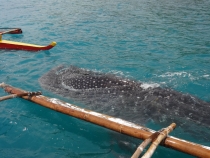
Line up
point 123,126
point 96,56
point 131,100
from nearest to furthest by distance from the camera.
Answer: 1. point 123,126
2. point 131,100
3. point 96,56

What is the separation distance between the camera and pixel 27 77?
26.6 feet

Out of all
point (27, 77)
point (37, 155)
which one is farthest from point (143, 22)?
point (37, 155)

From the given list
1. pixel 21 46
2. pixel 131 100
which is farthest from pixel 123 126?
pixel 21 46

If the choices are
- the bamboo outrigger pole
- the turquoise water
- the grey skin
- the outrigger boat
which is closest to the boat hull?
the outrigger boat

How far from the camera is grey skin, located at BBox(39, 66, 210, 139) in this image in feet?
17.2

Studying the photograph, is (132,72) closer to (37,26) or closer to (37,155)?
(37,155)

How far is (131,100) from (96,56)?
Result: 4.39 metres

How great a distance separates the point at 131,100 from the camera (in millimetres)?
5906

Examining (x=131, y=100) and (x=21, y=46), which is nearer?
(x=131, y=100)

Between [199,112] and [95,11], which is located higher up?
[95,11]

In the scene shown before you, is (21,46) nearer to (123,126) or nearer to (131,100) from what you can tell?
(131,100)

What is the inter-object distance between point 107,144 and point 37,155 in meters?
1.50

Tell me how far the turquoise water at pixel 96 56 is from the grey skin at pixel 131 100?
0.45 metres

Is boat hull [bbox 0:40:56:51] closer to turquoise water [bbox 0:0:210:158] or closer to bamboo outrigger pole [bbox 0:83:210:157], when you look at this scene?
turquoise water [bbox 0:0:210:158]
